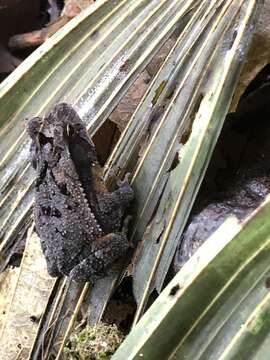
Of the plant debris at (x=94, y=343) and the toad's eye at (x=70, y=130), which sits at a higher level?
the toad's eye at (x=70, y=130)

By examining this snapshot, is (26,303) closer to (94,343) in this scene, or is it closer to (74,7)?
(94,343)

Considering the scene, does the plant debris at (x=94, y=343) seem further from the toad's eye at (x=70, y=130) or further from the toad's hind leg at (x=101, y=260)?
the toad's eye at (x=70, y=130)

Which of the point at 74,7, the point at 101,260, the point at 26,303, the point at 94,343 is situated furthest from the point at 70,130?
the point at 74,7

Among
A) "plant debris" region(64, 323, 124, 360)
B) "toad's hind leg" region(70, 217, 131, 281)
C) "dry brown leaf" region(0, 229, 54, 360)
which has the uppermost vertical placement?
"toad's hind leg" region(70, 217, 131, 281)

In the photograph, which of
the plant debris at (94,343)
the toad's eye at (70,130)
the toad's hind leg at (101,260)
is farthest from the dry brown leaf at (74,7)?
the plant debris at (94,343)

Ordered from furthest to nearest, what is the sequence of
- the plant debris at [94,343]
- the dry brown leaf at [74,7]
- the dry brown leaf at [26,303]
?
the dry brown leaf at [74,7] → the dry brown leaf at [26,303] → the plant debris at [94,343]

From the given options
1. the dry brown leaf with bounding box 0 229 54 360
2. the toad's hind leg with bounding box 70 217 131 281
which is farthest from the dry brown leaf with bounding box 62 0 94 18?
the toad's hind leg with bounding box 70 217 131 281

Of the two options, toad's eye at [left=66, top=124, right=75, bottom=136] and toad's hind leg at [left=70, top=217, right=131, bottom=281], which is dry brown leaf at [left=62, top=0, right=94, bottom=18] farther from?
toad's hind leg at [left=70, top=217, right=131, bottom=281]

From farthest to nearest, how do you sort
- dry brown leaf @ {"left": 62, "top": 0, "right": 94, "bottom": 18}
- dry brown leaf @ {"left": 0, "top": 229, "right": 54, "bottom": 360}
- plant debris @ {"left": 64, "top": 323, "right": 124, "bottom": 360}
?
1. dry brown leaf @ {"left": 62, "top": 0, "right": 94, "bottom": 18}
2. dry brown leaf @ {"left": 0, "top": 229, "right": 54, "bottom": 360}
3. plant debris @ {"left": 64, "top": 323, "right": 124, "bottom": 360}

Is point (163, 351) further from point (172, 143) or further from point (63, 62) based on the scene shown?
point (63, 62)
